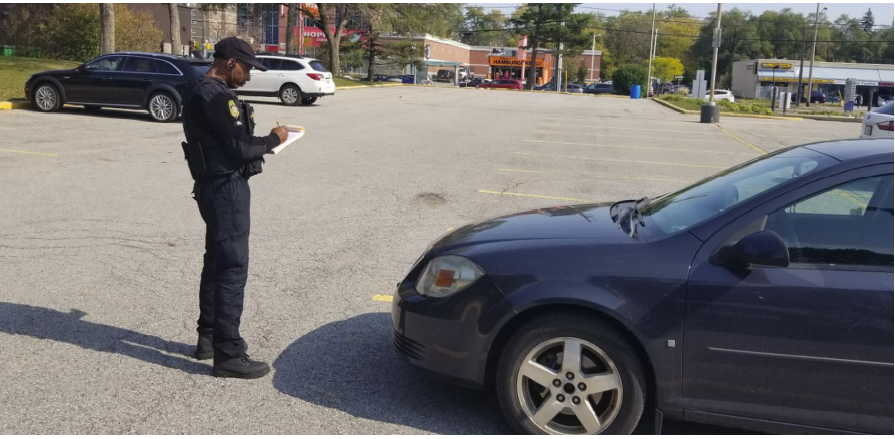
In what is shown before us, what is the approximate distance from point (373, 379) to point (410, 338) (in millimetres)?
598

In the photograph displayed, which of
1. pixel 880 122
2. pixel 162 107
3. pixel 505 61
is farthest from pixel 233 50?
pixel 505 61

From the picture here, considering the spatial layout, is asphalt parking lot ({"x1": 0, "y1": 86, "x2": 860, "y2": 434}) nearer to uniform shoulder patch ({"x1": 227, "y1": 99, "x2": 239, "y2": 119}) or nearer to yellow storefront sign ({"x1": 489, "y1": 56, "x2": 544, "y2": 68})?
uniform shoulder patch ({"x1": 227, "y1": 99, "x2": 239, "y2": 119})

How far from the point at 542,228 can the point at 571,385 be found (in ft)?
2.90

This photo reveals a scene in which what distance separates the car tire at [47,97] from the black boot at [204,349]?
16707 mm

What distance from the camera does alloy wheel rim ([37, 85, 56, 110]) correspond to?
1895 cm

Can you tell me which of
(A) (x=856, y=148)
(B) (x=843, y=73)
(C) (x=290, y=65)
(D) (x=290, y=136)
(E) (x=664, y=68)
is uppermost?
(B) (x=843, y=73)

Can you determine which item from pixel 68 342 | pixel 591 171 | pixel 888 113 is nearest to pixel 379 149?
pixel 591 171

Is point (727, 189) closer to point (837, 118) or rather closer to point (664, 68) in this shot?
point (837, 118)

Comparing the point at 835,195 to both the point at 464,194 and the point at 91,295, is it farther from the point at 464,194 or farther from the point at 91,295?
the point at 464,194

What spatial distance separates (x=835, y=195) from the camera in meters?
3.67

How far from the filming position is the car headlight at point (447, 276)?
12.8 ft

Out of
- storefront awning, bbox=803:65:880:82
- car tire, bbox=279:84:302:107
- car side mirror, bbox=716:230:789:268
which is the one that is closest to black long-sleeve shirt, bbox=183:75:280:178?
car side mirror, bbox=716:230:789:268

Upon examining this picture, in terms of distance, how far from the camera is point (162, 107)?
59.8ft

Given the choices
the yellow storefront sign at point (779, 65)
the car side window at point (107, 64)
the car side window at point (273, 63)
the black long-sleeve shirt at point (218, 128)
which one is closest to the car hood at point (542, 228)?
the black long-sleeve shirt at point (218, 128)
